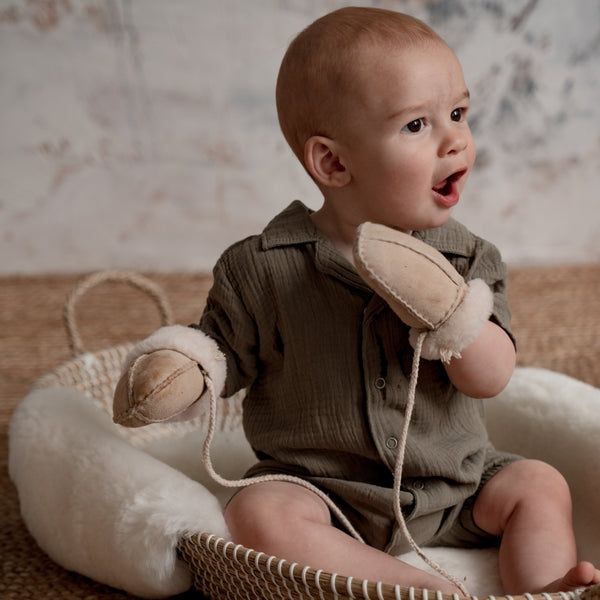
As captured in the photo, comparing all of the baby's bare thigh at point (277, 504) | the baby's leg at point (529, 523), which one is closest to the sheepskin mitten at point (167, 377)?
the baby's bare thigh at point (277, 504)

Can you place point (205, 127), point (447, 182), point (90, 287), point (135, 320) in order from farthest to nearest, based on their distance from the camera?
point (205, 127) → point (135, 320) → point (90, 287) → point (447, 182)

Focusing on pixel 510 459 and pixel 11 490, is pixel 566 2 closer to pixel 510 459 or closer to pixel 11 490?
pixel 510 459

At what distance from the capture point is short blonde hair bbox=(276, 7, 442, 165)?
83cm

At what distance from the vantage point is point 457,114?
86 centimetres

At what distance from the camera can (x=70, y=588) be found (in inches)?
38.3

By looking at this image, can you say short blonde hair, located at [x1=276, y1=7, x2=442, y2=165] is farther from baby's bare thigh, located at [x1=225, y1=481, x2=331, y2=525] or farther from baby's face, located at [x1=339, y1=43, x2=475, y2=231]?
baby's bare thigh, located at [x1=225, y1=481, x2=331, y2=525]

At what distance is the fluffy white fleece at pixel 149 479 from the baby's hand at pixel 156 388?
9 cm

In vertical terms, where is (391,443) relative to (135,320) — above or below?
above

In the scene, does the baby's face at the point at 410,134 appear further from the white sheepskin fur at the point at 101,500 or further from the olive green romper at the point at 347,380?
the white sheepskin fur at the point at 101,500

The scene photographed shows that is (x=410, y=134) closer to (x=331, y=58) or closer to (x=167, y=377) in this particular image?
(x=331, y=58)

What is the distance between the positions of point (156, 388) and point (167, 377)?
0.02m

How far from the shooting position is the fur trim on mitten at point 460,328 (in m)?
0.78

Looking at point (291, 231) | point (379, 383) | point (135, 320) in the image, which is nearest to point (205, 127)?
point (135, 320)

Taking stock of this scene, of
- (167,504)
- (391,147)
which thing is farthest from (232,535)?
(391,147)
